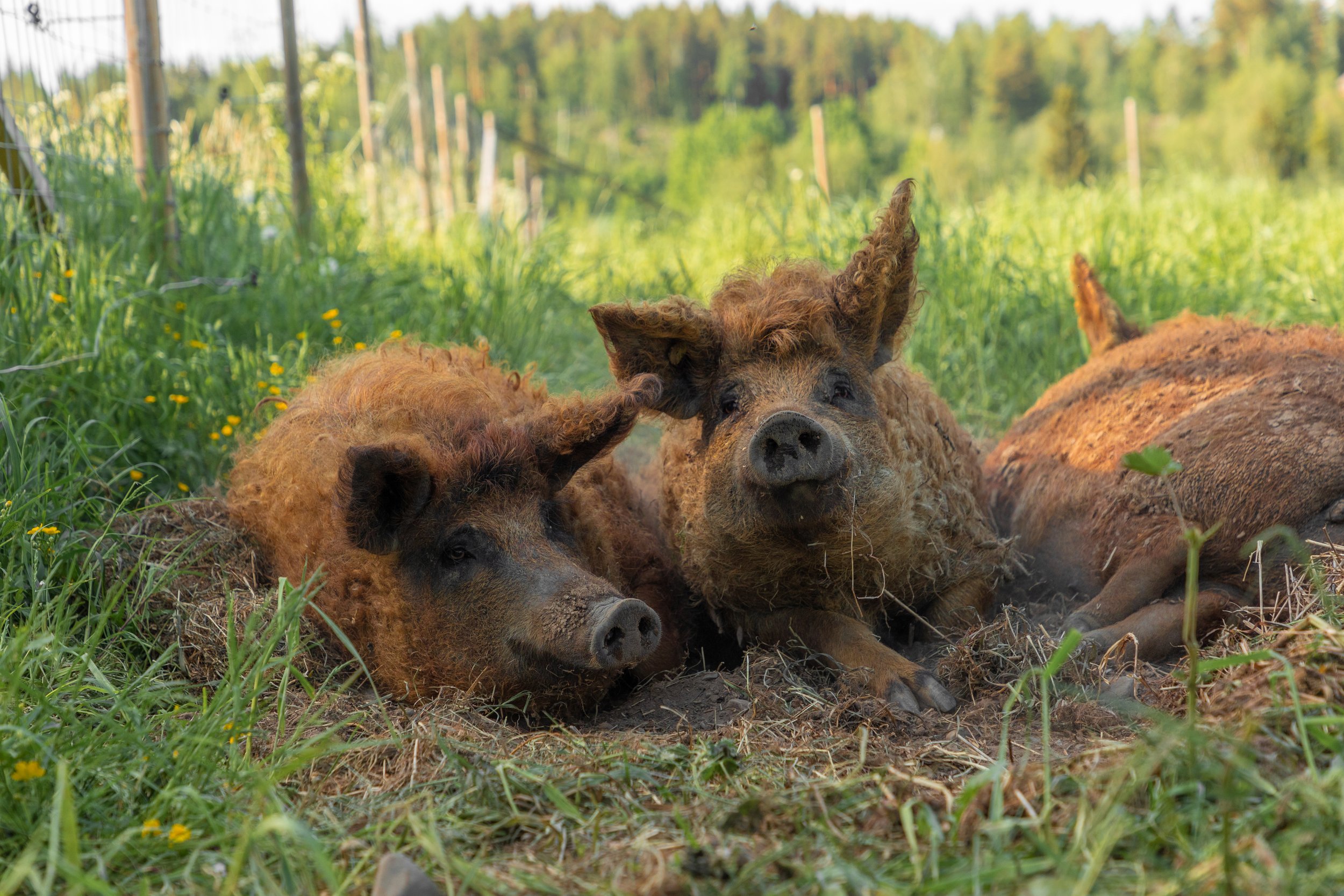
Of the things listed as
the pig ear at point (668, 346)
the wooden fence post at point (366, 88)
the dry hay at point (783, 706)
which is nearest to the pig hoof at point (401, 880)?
the dry hay at point (783, 706)

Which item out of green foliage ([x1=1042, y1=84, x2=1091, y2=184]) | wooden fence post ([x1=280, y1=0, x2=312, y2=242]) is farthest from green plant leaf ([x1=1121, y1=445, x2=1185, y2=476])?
green foliage ([x1=1042, y1=84, x2=1091, y2=184])

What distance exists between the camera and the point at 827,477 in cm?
302

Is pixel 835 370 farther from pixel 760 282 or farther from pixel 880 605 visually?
pixel 880 605

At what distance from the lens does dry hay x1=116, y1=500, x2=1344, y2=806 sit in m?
2.48

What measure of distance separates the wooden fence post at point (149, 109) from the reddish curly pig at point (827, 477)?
10.1 ft

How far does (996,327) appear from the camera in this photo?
22.2 ft

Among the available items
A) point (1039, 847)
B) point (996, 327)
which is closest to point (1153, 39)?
point (996, 327)

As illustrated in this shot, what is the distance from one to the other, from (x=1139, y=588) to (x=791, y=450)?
123cm

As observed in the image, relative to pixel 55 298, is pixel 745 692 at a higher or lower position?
lower

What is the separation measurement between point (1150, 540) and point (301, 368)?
142 inches

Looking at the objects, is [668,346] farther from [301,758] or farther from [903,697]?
[301,758]

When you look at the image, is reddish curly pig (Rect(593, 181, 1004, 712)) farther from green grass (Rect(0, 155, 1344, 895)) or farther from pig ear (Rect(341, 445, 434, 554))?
pig ear (Rect(341, 445, 434, 554))

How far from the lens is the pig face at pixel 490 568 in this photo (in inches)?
115

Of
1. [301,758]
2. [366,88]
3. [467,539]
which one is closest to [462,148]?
[366,88]
